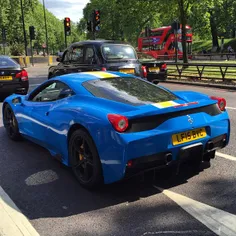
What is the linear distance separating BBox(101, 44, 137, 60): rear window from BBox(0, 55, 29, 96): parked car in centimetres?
295

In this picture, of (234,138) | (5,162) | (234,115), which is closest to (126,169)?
(5,162)

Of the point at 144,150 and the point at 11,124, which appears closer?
the point at 144,150

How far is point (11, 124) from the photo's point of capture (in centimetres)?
613

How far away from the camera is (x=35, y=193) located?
3891 millimetres

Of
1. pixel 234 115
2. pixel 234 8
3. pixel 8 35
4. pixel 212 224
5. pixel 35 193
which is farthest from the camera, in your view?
pixel 8 35

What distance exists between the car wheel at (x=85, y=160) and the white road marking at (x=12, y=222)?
798mm

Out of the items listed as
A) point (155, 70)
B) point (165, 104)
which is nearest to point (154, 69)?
point (155, 70)

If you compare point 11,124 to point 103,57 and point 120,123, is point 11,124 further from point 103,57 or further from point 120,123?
point 103,57

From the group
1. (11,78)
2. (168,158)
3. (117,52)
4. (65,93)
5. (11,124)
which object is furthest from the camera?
(11,78)

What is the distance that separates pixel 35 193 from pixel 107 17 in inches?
2419

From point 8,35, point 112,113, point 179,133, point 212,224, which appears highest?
point 8,35

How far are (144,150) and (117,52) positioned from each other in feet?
24.3

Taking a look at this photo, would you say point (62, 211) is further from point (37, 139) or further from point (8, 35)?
point (8, 35)

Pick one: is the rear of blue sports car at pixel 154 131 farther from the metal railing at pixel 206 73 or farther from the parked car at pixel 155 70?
the metal railing at pixel 206 73
